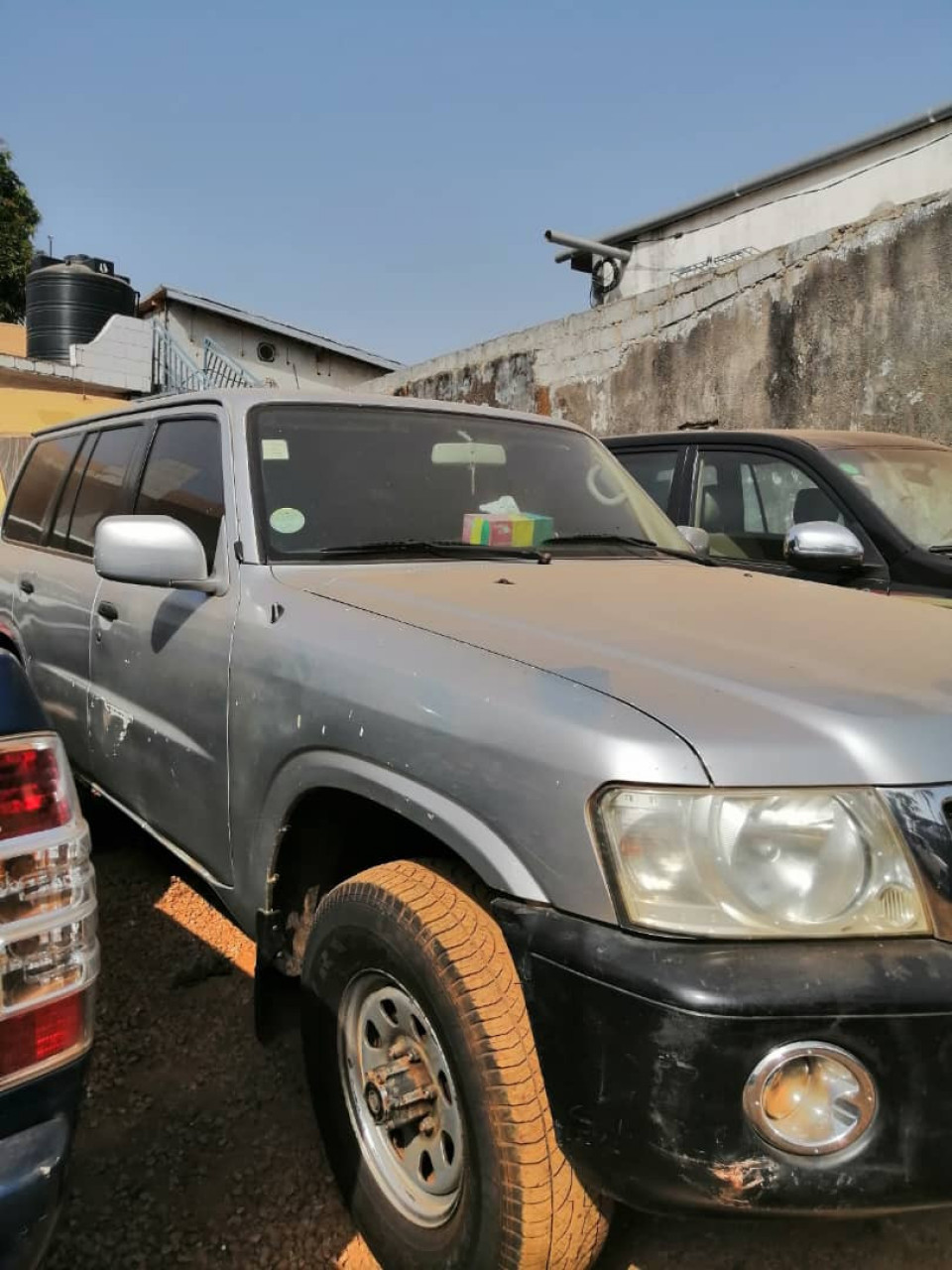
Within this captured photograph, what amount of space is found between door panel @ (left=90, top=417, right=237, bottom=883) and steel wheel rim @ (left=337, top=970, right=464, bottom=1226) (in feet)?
2.15

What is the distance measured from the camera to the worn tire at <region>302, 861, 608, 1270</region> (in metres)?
1.52

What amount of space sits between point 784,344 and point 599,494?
5.30m

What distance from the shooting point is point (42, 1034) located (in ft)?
4.15

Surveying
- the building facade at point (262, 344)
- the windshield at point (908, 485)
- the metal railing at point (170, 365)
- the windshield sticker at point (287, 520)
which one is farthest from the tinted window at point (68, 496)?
the building facade at point (262, 344)

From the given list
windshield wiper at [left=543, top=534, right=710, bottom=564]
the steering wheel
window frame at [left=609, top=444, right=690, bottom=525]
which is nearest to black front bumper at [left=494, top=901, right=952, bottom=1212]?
windshield wiper at [left=543, top=534, right=710, bottom=564]

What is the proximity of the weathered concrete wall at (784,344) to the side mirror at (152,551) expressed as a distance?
19.6ft

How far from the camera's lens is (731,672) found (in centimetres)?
168

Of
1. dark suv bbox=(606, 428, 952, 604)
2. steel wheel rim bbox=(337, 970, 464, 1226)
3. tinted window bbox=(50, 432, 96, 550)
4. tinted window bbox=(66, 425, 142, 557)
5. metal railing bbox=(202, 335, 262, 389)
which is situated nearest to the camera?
steel wheel rim bbox=(337, 970, 464, 1226)

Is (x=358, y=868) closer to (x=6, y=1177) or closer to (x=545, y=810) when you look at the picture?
(x=545, y=810)

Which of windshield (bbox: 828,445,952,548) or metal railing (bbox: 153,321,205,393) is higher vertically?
metal railing (bbox: 153,321,205,393)

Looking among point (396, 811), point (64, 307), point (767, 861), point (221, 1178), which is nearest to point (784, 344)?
point (396, 811)

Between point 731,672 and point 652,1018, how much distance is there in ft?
2.02

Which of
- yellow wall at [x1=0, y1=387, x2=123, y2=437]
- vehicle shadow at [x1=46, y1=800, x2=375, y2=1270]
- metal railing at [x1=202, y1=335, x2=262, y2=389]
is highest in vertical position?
metal railing at [x1=202, y1=335, x2=262, y2=389]

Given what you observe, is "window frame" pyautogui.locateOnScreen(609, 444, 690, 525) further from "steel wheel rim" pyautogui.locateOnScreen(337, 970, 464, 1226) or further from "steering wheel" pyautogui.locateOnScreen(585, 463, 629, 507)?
"steel wheel rim" pyautogui.locateOnScreen(337, 970, 464, 1226)
